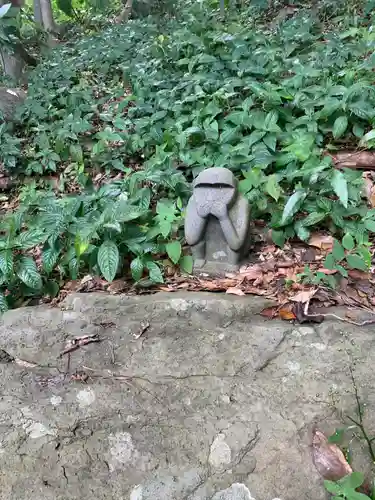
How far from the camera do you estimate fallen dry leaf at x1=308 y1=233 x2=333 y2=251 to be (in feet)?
11.1

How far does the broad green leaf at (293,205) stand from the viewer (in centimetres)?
333

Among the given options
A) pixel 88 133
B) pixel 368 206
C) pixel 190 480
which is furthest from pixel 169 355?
pixel 88 133

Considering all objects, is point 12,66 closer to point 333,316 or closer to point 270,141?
point 270,141

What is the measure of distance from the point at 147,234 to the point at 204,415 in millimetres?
1561

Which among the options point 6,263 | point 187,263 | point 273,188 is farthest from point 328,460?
point 6,263

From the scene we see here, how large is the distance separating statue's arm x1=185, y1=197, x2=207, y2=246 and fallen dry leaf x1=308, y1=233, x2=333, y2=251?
82cm

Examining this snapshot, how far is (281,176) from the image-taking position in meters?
3.80

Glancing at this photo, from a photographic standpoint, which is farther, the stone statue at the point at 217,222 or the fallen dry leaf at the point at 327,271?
the stone statue at the point at 217,222

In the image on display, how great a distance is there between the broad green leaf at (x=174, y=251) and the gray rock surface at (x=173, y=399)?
37 centimetres

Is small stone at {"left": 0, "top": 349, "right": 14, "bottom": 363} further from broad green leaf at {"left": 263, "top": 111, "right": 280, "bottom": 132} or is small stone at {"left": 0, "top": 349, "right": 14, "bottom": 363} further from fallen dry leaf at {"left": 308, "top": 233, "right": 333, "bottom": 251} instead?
broad green leaf at {"left": 263, "top": 111, "right": 280, "bottom": 132}

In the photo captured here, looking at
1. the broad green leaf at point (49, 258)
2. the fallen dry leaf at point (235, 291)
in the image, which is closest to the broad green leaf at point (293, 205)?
the fallen dry leaf at point (235, 291)

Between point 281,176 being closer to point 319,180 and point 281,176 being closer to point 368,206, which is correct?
point 319,180

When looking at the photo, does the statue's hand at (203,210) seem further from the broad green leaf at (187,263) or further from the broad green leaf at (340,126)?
the broad green leaf at (340,126)

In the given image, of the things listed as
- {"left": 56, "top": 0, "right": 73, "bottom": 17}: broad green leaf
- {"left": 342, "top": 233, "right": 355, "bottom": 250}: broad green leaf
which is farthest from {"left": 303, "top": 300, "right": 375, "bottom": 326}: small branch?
{"left": 56, "top": 0, "right": 73, "bottom": 17}: broad green leaf
